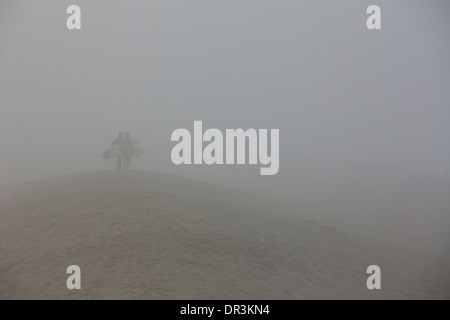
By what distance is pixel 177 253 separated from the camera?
Result: 35.6ft

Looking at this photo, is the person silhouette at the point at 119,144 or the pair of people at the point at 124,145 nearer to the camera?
the pair of people at the point at 124,145

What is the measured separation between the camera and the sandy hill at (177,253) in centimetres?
958

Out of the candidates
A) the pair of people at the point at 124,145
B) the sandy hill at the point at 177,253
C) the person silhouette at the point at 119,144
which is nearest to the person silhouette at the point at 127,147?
the pair of people at the point at 124,145

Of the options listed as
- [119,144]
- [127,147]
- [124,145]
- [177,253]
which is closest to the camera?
[177,253]

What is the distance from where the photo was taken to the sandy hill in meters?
9.58

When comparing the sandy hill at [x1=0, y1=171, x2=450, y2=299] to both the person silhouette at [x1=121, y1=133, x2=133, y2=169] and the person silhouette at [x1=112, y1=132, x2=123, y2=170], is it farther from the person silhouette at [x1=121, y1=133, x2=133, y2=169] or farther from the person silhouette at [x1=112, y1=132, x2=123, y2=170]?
the person silhouette at [x1=112, y1=132, x2=123, y2=170]

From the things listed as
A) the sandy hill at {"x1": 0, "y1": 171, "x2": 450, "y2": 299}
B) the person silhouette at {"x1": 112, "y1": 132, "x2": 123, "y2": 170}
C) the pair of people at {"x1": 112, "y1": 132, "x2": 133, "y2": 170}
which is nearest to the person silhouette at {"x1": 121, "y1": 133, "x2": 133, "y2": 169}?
the pair of people at {"x1": 112, "y1": 132, "x2": 133, "y2": 170}

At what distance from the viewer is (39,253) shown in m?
11.4

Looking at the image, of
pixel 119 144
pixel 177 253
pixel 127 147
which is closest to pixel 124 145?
pixel 127 147

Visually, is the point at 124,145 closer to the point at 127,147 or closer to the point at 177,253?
the point at 127,147

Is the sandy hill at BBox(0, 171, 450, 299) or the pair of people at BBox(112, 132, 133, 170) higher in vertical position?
the pair of people at BBox(112, 132, 133, 170)

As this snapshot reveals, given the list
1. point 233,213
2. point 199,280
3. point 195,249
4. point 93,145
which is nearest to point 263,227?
point 233,213

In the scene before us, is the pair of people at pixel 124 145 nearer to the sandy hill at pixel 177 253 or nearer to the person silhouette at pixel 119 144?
the person silhouette at pixel 119 144

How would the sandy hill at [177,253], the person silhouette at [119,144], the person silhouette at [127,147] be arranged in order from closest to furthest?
the sandy hill at [177,253]
the person silhouette at [127,147]
the person silhouette at [119,144]
